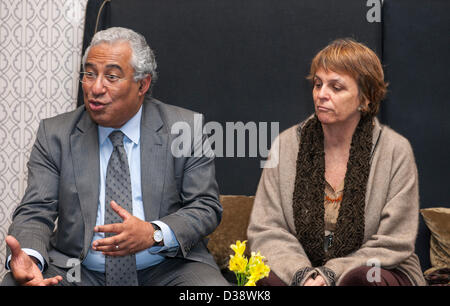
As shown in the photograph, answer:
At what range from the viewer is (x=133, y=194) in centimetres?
212

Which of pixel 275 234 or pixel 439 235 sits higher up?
pixel 275 234

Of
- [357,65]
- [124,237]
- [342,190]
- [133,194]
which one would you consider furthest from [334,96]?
[124,237]

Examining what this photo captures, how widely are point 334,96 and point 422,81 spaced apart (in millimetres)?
840

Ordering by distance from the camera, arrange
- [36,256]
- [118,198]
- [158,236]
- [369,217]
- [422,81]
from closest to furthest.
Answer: [36,256] → [158,236] → [118,198] → [369,217] → [422,81]

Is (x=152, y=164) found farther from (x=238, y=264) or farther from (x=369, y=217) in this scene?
(x=369, y=217)

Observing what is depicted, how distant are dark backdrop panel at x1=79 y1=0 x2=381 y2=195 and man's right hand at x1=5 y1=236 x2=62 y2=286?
1.28 metres

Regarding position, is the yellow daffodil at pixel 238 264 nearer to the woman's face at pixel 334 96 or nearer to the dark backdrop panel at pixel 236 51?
the woman's face at pixel 334 96

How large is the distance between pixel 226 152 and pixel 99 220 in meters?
0.97

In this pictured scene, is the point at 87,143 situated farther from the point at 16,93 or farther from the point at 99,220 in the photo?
the point at 16,93

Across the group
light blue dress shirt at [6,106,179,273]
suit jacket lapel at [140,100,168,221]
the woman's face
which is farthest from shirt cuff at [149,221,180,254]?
the woman's face

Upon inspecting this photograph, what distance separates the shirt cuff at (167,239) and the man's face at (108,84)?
18.1 inches

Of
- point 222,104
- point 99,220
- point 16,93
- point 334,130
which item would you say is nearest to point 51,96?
point 16,93

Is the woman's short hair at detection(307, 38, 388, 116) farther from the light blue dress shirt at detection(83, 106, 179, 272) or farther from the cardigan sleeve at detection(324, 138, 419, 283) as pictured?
the light blue dress shirt at detection(83, 106, 179, 272)

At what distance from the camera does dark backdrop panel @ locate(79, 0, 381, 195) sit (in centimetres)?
287
